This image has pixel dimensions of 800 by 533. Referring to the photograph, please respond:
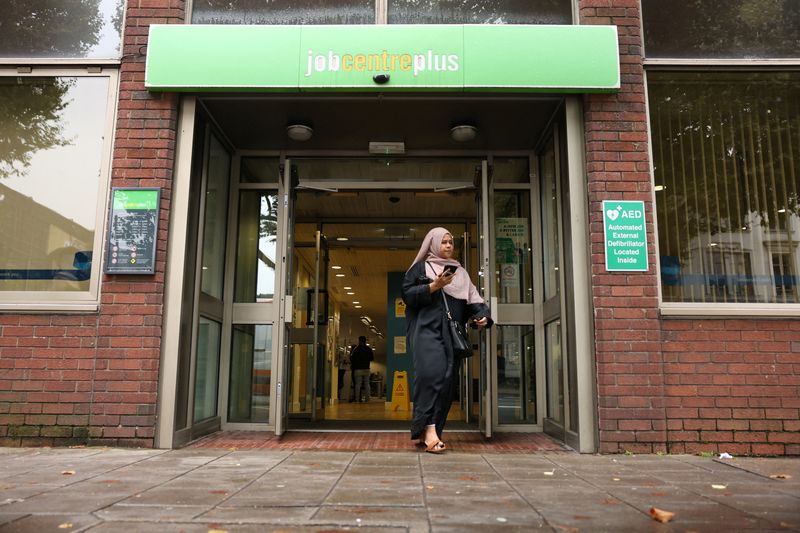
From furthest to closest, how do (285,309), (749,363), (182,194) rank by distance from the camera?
(285,309)
(182,194)
(749,363)

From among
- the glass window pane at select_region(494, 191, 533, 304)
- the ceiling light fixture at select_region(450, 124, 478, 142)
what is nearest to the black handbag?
the glass window pane at select_region(494, 191, 533, 304)

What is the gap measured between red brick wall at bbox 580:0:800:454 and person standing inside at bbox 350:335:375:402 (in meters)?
9.29

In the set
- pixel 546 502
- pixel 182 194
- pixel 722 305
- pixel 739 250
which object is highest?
pixel 182 194

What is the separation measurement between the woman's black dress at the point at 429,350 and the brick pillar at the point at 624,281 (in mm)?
985

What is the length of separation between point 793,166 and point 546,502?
13.5ft

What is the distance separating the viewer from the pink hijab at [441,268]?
540cm

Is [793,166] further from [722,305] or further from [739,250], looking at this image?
[722,305]

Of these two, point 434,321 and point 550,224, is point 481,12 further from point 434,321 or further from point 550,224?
point 434,321

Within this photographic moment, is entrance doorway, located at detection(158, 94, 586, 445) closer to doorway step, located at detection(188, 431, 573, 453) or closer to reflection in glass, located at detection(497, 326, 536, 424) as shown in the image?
reflection in glass, located at detection(497, 326, 536, 424)

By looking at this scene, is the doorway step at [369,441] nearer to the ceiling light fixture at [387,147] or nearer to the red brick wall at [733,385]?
the red brick wall at [733,385]

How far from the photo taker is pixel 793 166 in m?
5.59

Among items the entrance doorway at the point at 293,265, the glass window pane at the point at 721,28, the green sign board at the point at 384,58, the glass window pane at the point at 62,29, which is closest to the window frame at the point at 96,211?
the glass window pane at the point at 62,29

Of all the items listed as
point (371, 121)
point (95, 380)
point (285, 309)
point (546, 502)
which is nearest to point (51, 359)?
point (95, 380)

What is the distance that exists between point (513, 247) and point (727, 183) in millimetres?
2161
